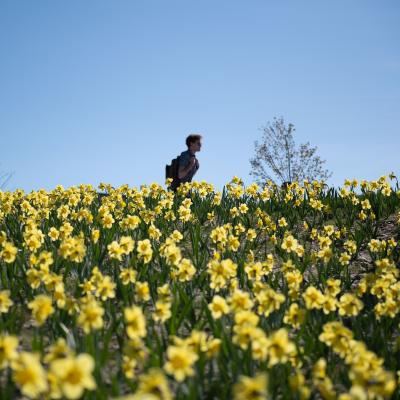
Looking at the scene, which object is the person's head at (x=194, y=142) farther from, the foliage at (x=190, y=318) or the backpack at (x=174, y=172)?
the foliage at (x=190, y=318)

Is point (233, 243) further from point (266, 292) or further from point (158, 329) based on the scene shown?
point (266, 292)

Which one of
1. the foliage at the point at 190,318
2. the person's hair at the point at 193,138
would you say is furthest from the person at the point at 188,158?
the foliage at the point at 190,318

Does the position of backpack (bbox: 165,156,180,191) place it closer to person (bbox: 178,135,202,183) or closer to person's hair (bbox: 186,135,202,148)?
person (bbox: 178,135,202,183)

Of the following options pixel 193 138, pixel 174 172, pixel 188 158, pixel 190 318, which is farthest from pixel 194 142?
pixel 190 318

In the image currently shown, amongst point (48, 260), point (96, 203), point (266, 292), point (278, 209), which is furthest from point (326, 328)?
point (96, 203)

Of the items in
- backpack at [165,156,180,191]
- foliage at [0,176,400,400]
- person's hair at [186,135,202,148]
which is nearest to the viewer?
foliage at [0,176,400,400]

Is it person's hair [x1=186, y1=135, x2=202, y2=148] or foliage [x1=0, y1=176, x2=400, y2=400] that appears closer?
foliage [x1=0, y1=176, x2=400, y2=400]

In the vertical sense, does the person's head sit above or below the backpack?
above

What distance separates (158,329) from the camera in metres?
4.01

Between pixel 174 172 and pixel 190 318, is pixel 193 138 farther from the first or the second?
pixel 190 318

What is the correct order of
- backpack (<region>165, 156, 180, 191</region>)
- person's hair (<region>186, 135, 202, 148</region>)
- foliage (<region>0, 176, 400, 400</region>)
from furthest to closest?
backpack (<region>165, 156, 180, 191</region>) → person's hair (<region>186, 135, 202, 148</region>) → foliage (<region>0, 176, 400, 400</region>)

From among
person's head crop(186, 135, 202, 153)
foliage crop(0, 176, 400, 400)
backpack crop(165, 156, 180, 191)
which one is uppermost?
person's head crop(186, 135, 202, 153)

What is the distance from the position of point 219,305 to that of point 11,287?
7.22 feet

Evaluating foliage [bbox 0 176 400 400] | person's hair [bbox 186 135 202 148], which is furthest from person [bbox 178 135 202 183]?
foliage [bbox 0 176 400 400]
